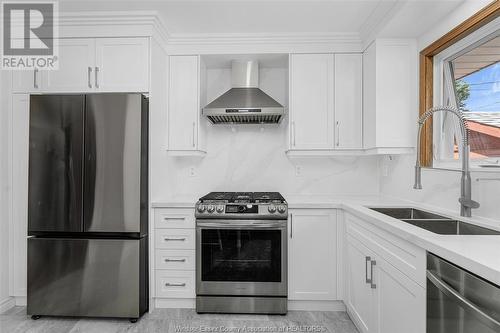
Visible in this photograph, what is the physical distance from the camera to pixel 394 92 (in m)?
2.52

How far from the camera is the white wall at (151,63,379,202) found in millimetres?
3129

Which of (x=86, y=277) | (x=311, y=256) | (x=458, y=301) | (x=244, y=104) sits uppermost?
(x=244, y=104)

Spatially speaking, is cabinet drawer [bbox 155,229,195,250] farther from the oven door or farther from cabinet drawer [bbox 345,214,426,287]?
cabinet drawer [bbox 345,214,426,287]

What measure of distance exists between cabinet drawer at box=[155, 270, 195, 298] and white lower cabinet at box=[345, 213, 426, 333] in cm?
133

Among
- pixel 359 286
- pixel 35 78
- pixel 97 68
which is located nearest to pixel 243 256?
pixel 359 286

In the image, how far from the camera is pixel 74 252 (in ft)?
7.55

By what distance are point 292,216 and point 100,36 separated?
2272 millimetres

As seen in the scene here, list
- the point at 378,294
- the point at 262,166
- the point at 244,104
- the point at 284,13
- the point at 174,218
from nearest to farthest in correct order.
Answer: the point at 378,294 → the point at 284,13 → the point at 174,218 → the point at 244,104 → the point at 262,166

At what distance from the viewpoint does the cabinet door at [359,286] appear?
→ 6.25ft

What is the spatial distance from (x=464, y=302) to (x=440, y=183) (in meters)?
1.34

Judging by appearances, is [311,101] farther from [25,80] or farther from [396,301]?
[25,80]

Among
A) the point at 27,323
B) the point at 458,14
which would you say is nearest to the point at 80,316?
the point at 27,323

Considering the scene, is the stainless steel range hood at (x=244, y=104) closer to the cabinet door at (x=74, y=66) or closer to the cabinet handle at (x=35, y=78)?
the cabinet door at (x=74, y=66)

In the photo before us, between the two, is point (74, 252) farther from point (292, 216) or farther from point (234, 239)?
point (292, 216)
